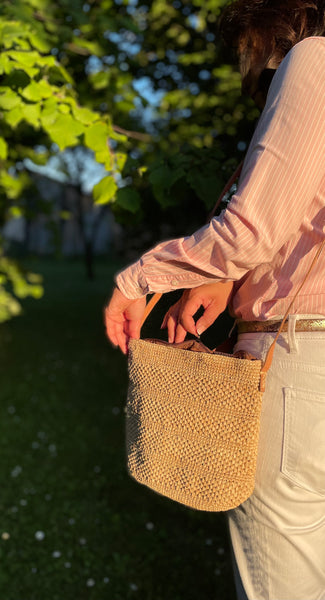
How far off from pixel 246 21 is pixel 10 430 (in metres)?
4.54

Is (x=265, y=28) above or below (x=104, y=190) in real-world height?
above

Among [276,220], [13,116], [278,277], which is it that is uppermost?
[276,220]

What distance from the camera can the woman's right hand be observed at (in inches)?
55.8

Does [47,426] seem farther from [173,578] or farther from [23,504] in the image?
[173,578]

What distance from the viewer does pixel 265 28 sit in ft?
4.49

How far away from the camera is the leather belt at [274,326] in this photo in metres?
1.18

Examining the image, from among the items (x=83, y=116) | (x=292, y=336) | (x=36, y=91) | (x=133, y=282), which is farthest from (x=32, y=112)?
(x=292, y=336)

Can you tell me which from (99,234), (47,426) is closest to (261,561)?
(47,426)

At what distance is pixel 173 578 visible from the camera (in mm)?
2953

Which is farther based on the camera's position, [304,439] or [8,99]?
[8,99]

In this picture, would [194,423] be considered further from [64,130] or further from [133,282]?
[64,130]

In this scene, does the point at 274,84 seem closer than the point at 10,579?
Yes

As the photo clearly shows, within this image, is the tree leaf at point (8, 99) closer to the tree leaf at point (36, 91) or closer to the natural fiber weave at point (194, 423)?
the tree leaf at point (36, 91)

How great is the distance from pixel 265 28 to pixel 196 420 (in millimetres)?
1025
